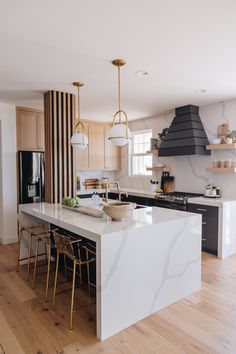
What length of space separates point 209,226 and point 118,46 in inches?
116

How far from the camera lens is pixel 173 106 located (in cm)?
479

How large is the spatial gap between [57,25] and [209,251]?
146 inches

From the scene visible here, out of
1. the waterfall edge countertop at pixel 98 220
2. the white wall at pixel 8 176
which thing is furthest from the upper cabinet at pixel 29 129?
the waterfall edge countertop at pixel 98 220

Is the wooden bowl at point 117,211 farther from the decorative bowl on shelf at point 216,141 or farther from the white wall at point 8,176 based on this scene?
the white wall at point 8,176

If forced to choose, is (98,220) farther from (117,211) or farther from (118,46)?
(118,46)

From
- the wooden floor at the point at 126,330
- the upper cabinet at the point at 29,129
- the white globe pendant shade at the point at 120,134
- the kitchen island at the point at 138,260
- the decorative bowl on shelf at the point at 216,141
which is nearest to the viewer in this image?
the wooden floor at the point at 126,330

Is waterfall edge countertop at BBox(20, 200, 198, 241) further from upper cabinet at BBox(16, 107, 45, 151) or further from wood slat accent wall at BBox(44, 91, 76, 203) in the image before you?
upper cabinet at BBox(16, 107, 45, 151)

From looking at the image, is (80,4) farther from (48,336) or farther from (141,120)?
(141,120)

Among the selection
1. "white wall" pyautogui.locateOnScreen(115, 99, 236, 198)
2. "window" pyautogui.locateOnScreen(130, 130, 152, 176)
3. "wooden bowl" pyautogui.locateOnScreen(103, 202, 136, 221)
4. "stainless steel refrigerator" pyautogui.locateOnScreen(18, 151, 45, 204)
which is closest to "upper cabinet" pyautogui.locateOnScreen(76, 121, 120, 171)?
"window" pyautogui.locateOnScreen(130, 130, 152, 176)

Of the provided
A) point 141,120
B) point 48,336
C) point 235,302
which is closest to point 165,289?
point 235,302

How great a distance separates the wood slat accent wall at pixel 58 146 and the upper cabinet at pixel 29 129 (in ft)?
3.71

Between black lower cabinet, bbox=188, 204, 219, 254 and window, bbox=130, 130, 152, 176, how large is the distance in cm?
202

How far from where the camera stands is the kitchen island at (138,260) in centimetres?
210

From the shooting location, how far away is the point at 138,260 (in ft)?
7.64
